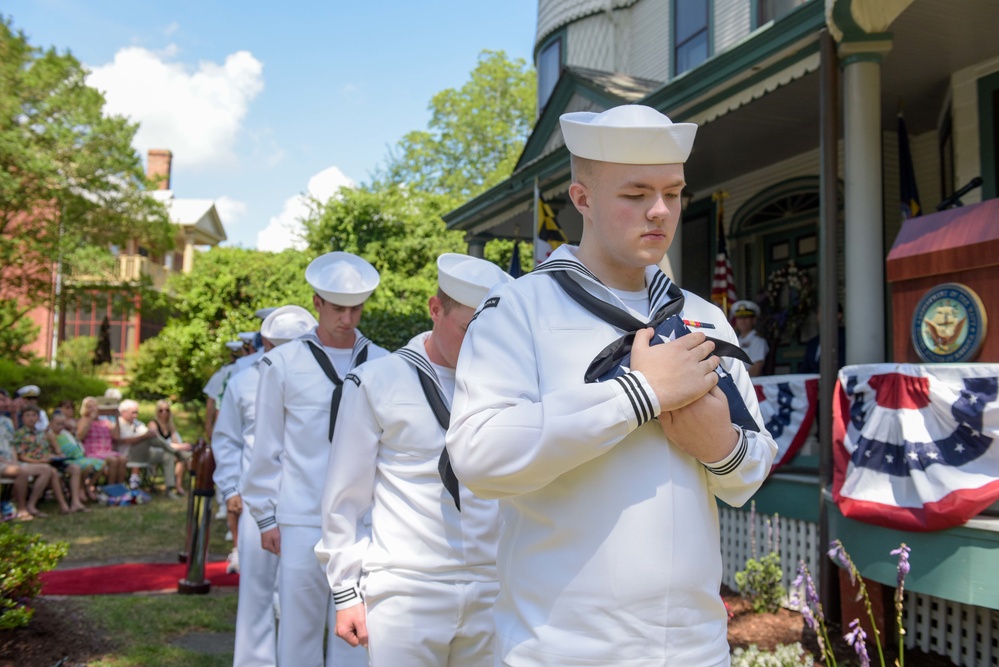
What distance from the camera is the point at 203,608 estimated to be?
7.66 metres

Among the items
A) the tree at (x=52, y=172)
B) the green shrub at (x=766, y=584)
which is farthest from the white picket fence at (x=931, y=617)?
the tree at (x=52, y=172)

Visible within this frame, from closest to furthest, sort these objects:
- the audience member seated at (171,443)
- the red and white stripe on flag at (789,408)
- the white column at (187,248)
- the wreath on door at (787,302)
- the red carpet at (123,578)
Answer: the red and white stripe on flag at (789,408) < the red carpet at (123,578) < the wreath on door at (787,302) < the audience member seated at (171,443) < the white column at (187,248)

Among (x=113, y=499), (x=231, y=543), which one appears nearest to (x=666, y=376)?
(x=231, y=543)

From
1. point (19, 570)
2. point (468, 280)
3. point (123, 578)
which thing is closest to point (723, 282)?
point (123, 578)

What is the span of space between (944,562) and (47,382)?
22.1 meters

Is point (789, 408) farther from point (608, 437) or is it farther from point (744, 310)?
point (608, 437)

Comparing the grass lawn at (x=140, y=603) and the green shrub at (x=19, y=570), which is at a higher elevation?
the green shrub at (x=19, y=570)

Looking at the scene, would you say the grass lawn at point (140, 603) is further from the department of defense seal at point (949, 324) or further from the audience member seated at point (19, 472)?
the department of defense seal at point (949, 324)

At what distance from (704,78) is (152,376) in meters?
23.9

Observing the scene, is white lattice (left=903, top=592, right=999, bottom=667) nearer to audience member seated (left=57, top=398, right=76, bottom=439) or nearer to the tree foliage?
audience member seated (left=57, top=398, right=76, bottom=439)

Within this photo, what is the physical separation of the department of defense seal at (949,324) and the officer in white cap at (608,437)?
350 centimetres

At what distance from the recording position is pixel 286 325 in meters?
7.21

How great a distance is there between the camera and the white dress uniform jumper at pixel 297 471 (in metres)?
4.51

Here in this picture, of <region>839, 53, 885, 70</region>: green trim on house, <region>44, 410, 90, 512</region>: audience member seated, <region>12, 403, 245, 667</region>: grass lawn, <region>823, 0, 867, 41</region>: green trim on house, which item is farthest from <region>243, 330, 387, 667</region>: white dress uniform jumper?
<region>44, 410, 90, 512</region>: audience member seated
